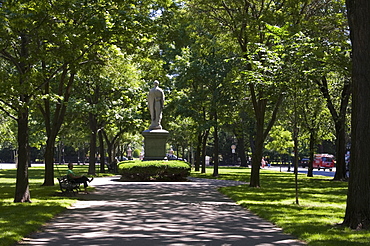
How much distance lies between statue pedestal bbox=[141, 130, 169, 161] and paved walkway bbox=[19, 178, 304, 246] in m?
11.0

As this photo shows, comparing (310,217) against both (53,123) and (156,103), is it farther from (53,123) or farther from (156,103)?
(156,103)

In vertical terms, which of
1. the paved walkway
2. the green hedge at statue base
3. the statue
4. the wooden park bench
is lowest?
the paved walkway

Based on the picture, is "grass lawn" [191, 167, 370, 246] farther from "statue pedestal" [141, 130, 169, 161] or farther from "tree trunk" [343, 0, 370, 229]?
"statue pedestal" [141, 130, 169, 161]

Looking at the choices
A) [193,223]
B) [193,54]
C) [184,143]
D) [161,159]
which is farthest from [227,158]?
[193,223]

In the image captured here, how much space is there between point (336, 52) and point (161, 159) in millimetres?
12490

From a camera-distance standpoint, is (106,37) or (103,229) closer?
(103,229)

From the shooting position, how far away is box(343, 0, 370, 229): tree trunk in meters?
9.76

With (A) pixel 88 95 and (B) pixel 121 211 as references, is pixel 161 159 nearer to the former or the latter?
(A) pixel 88 95

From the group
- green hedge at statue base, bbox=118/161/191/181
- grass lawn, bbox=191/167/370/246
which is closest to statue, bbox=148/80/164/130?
green hedge at statue base, bbox=118/161/191/181

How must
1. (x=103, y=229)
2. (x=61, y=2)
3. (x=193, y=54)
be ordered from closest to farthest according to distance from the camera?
(x=103, y=229)
(x=61, y=2)
(x=193, y=54)

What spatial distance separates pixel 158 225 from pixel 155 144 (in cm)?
1700

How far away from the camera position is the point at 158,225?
419 inches

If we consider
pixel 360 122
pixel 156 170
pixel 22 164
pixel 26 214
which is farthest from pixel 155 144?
pixel 360 122

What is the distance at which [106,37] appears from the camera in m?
14.5
